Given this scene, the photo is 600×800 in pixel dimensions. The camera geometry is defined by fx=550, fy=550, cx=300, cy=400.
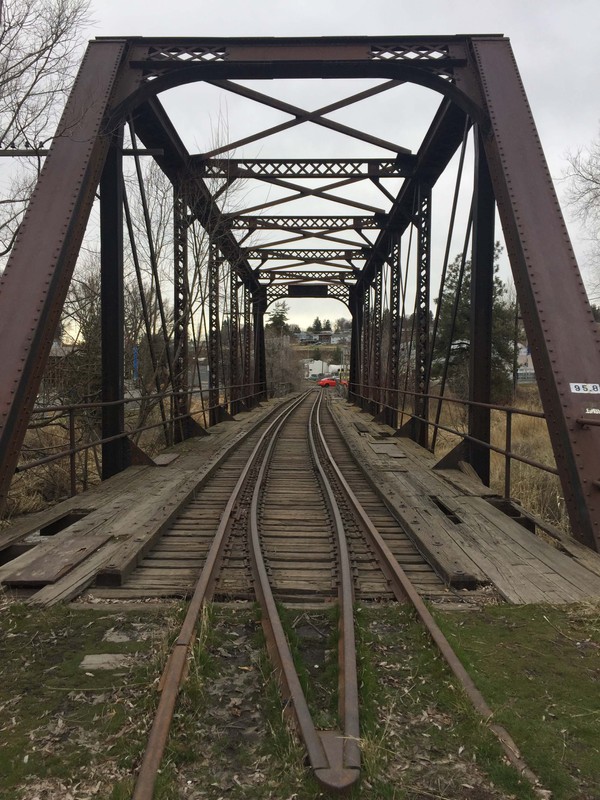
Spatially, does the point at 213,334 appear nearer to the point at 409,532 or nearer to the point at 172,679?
the point at 409,532

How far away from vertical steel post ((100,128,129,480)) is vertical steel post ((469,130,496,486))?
5160 millimetres

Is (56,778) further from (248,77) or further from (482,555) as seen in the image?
(248,77)

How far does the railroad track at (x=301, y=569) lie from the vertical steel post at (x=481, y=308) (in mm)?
1803

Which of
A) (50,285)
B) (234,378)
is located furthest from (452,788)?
(234,378)

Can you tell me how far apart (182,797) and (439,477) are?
630 centimetres

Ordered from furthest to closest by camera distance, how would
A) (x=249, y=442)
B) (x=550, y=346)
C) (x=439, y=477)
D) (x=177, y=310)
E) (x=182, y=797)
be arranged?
(x=249, y=442) < (x=177, y=310) < (x=439, y=477) < (x=550, y=346) < (x=182, y=797)

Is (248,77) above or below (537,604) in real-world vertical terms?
above

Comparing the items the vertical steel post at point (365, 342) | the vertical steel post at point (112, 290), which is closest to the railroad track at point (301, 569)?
the vertical steel post at point (112, 290)

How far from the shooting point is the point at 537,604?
12.1ft

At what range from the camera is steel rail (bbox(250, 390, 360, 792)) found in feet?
6.68

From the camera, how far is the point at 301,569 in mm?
4512

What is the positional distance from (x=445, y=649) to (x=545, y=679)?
19.9 inches

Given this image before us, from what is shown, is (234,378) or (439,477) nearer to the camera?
(439,477)

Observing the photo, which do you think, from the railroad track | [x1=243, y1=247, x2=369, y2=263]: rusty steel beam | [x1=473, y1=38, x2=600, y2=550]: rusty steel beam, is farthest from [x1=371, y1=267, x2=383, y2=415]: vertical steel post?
[x1=473, y1=38, x2=600, y2=550]: rusty steel beam
